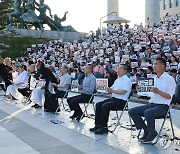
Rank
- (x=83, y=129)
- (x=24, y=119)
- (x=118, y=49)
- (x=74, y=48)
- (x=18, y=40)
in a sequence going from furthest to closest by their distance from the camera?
(x=18, y=40)
(x=74, y=48)
(x=118, y=49)
(x=24, y=119)
(x=83, y=129)

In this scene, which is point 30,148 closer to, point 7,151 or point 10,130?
point 7,151

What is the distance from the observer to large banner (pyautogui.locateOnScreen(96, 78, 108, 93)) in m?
7.71

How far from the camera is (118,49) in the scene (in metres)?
18.2

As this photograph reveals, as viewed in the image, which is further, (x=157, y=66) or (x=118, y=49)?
(x=118, y=49)

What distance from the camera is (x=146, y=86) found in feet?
21.0

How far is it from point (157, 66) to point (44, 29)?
118 feet

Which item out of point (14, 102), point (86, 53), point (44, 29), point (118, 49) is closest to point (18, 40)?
point (44, 29)

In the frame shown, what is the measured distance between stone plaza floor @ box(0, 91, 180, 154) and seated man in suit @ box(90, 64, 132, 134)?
232 millimetres

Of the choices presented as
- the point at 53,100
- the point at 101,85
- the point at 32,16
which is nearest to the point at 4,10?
the point at 32,16

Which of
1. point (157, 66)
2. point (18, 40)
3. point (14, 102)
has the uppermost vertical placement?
point (18, 40)

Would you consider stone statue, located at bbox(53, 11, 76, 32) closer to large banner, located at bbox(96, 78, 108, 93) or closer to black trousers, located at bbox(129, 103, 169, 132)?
large banner, located at bbox(96, 78, 108, 93)

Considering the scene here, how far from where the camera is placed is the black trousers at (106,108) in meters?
7.14

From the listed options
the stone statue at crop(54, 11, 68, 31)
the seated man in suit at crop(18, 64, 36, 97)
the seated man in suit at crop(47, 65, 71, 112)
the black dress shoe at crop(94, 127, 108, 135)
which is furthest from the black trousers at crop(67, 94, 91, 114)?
the stone statue at crop(54, 11, 68, 31)

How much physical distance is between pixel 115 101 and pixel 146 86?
106 centimetres
